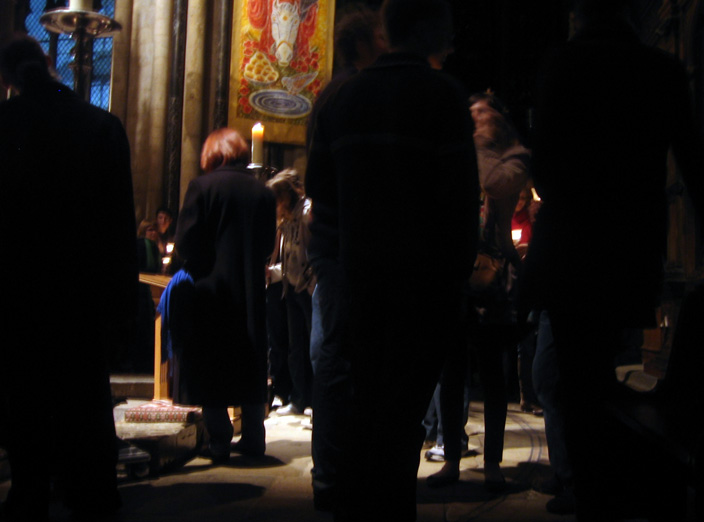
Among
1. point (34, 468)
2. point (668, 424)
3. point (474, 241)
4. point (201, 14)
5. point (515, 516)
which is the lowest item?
point (515, 516)

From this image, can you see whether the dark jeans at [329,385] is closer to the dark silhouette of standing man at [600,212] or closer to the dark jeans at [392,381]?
the dark jeans at [392,381]

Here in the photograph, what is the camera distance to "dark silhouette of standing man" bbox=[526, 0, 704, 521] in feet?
6.74

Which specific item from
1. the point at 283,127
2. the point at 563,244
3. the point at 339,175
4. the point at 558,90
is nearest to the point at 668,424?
the point at 563,244

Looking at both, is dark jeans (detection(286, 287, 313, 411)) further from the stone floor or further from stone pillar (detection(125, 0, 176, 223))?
stone pillar (detection(125, 0, 176, 223))

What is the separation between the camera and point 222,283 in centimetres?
401

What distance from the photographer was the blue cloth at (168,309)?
403cm

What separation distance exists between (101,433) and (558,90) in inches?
73.5

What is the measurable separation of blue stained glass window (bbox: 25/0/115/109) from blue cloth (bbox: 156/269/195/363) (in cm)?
657

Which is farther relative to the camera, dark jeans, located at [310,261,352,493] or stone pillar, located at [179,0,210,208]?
stone pillar, located at [179,0,210,208]

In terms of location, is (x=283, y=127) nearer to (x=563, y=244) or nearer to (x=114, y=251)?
(x=114, y=251)

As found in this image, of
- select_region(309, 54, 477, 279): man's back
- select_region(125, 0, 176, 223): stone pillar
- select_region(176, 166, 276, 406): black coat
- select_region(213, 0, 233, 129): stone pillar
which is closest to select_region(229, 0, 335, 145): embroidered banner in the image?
select_region(213, 0, 233, 129): stone pillar

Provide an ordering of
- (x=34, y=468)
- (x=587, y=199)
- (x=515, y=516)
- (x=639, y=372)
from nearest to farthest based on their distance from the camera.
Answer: (x=587, y=199)
(x=34, y=468)
(x=515, y=516)
(x=639, y=372)

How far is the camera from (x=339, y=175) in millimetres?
2420

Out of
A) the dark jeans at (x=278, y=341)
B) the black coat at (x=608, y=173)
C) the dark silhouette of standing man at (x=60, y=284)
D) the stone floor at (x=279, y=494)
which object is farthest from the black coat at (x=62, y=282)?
the dark jeans at (x=278, y=341)
